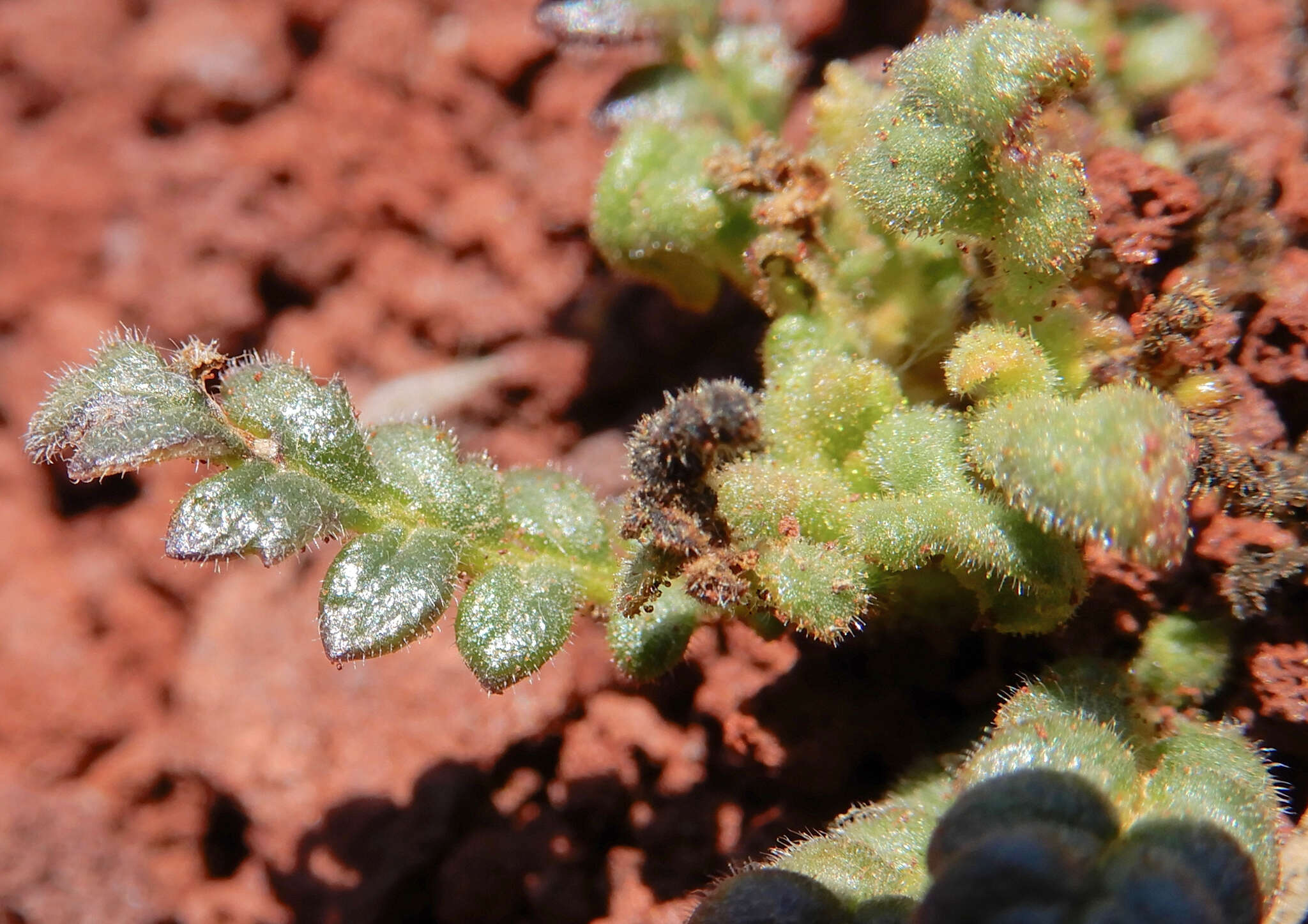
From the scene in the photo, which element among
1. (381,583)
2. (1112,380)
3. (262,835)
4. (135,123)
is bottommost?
(262,835)

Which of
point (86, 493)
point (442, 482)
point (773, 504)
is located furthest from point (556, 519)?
point (86, 493)

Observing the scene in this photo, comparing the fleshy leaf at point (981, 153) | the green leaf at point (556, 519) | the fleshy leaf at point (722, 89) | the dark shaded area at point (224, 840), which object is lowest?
the dark shaded area at point (224, 840)

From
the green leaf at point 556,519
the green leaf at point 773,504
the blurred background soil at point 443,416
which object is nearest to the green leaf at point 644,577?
the green leaf at point 773,504

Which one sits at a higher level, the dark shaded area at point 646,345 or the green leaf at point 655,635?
the green leaf at point 655,635

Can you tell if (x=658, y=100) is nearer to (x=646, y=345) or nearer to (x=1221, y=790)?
(x=646, y=345)

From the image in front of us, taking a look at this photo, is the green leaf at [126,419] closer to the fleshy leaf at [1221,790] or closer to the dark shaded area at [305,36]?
the fleshy leaf at [1221,790]

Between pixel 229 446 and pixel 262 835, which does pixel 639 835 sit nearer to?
pixel 262 835

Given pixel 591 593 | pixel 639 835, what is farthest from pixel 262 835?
pixel 591 593

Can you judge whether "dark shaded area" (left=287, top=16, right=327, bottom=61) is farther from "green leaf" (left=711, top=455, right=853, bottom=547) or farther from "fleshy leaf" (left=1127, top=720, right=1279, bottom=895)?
"fleshy leaf" (left=1127, top=720, right=1279, bottom=895)
